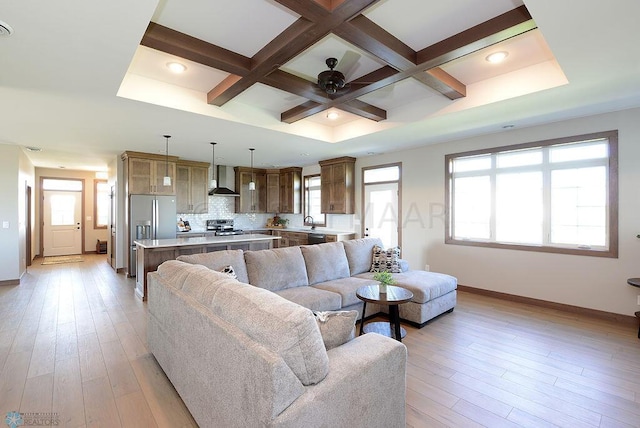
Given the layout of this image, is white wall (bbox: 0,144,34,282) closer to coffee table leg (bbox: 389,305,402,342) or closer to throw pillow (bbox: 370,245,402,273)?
throw pillow (bbox: 370,245,402,273)

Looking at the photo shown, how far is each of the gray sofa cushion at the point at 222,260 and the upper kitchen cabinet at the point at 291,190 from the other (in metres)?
4.88

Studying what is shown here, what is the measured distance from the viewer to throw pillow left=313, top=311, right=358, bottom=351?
5.67ft

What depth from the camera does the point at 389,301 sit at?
9.49 feet

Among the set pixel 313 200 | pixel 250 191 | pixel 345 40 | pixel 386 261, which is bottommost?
pixel 386 261

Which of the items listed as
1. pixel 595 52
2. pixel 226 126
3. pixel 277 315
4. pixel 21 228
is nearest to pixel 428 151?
pixel 595 52

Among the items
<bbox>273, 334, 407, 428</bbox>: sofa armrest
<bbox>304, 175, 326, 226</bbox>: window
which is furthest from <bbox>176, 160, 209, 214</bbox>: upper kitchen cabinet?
→ <bbox>273, 334, 407, 428</bbox>: sofa armrest

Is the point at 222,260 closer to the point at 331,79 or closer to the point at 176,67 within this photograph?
the point at 176,67

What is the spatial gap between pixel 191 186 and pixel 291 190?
251 centimetres

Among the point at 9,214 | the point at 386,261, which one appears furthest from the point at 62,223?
the point at 386,261

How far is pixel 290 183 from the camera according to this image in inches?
324

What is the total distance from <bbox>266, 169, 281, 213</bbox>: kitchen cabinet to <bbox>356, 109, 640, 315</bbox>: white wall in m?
3.08

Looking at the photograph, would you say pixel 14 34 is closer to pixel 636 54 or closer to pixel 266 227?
pixel 636 54

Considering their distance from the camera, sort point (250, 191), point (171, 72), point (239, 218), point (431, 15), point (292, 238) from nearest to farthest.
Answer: point (431, 15) < point (171, 72) < point (292, 238) < point (250, 191) < point (239, 218)

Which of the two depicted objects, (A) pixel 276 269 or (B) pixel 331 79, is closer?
(B) pixel 331 79
